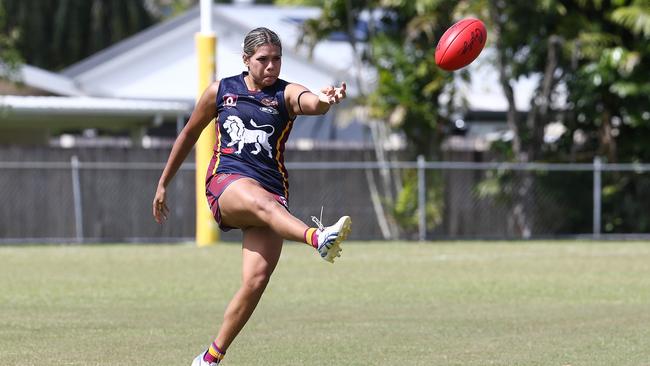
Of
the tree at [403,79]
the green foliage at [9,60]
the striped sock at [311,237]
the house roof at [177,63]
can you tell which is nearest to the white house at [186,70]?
the house roof at [177,63]

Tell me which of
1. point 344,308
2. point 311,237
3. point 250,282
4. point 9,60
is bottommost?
point 344,308

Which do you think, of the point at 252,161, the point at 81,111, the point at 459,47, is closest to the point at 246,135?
the point at 252,161

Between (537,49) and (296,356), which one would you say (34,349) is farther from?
(537,49)

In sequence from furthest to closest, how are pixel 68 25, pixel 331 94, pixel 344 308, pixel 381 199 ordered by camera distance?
pixel 68 25, pixel 381 199, pixel 344 308, pixel 331 94

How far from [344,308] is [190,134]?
4.93m

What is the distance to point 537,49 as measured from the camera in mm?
24953

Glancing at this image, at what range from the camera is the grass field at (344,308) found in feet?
29.0

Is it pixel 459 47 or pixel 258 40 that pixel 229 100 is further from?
pixel 459 47

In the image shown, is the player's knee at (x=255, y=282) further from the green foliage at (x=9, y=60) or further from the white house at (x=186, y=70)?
the white house at (x=186, y=70)

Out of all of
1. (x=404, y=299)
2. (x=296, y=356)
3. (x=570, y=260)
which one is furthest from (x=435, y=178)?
(x=296, y=356)

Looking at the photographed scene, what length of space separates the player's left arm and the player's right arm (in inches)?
20.0

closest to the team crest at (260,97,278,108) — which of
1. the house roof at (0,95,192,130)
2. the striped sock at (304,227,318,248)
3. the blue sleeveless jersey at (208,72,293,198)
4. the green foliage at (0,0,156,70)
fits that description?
the blue sleeveless jersey at (208,72,293,198)

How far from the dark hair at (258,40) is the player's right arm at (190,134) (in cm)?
32

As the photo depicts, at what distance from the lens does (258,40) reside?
7.30 meters
